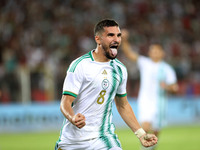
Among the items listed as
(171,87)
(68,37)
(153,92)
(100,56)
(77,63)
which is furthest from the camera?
(68,37)

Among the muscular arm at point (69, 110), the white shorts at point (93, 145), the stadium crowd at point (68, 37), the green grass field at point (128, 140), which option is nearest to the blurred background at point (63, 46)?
the stadium crowd at point (68, 37)

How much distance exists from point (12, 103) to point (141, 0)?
1013 centimetres

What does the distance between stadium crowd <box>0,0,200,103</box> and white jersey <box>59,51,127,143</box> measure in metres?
10.4

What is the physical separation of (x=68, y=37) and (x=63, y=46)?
32.0 inches

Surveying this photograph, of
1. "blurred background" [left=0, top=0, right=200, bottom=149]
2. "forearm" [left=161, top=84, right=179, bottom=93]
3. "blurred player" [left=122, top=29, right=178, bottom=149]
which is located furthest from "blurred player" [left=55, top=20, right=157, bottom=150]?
"blurred background" [left=0, top=0, right=200, bottom=149]

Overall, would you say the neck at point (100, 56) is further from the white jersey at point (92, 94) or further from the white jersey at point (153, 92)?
the white jersey at point (153, 92)

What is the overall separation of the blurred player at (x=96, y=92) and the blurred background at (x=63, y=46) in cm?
1043

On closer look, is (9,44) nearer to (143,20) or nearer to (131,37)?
(131,37)

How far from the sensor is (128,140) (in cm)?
1363

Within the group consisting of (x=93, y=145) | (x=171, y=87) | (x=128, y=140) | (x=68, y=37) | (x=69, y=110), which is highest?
A: (x=68, y=37)

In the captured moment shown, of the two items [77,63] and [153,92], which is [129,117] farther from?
[153,92]

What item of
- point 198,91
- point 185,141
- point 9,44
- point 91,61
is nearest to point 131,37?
point 198,91

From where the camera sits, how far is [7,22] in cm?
1948

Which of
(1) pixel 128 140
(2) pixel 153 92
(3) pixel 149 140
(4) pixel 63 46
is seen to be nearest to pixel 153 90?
(2) pixel 153 92
